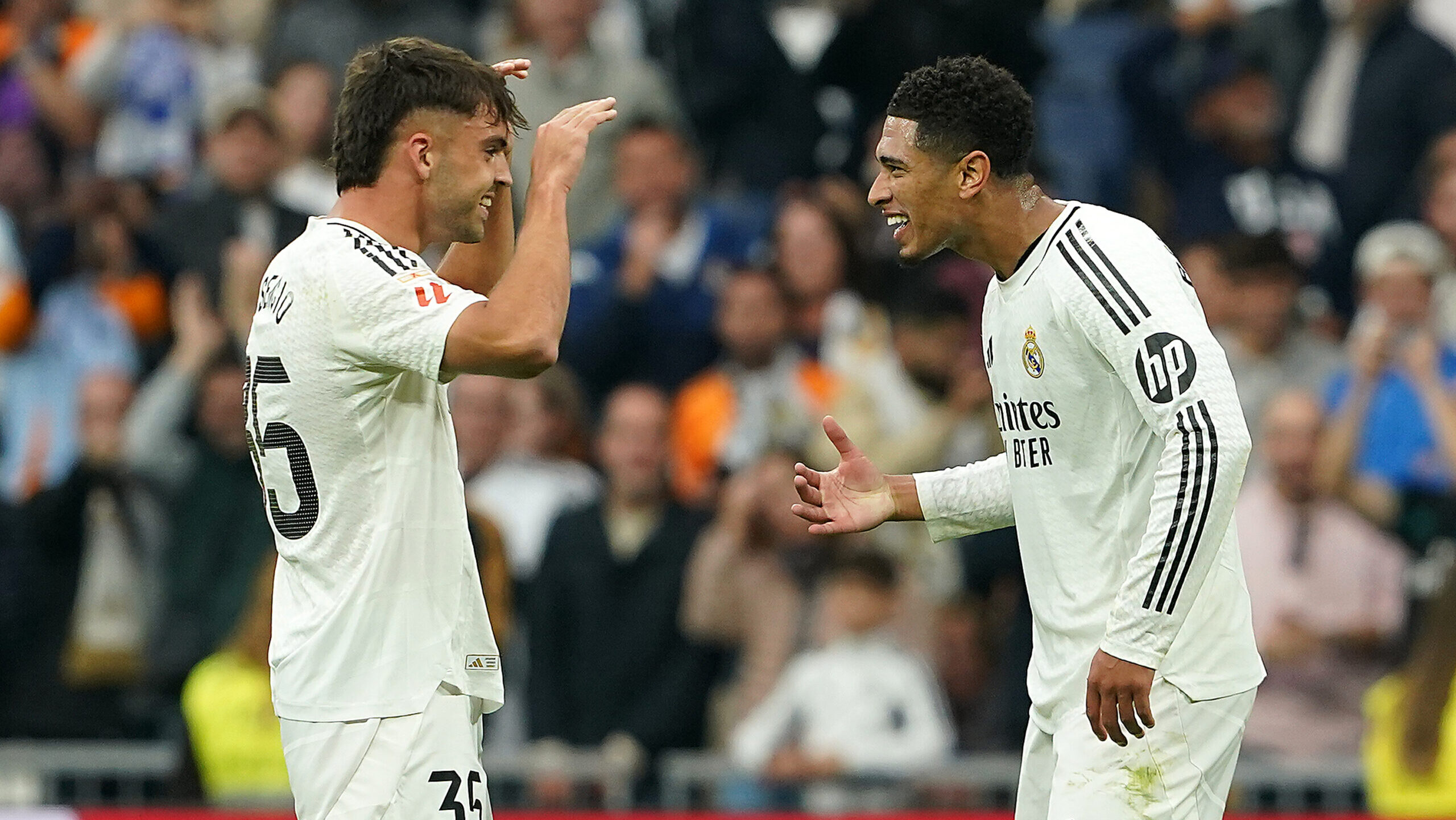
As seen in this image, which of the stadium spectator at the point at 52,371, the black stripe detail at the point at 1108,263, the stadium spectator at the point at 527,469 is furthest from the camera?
the stadium spectator at the point at 52,371

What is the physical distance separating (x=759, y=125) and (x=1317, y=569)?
13.0ft

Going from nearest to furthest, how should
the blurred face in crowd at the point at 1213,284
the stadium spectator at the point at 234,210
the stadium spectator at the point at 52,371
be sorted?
the blurred face in crowd at the point at 1213,284, the stadium spectator at the point at 52,371, the stadium spectator at the point at 234,210

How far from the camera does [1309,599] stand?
8719 mm

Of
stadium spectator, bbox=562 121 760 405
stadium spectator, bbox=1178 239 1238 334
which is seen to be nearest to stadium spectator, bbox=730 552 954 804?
stadium spectator, bbox=562 121 760 405

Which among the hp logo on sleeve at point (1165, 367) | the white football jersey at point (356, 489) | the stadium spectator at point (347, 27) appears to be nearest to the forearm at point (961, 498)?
the hp logo on sleeve at point (1165, 367)

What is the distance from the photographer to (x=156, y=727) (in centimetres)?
977

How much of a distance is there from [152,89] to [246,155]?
45.7 inches

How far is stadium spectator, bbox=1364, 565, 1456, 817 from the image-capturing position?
321 inches

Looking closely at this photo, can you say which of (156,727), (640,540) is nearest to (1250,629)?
(640,540)

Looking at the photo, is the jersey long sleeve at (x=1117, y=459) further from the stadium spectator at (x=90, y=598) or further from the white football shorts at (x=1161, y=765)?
the stadium spectator at (x=90, y=598)

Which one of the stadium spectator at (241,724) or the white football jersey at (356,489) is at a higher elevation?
the white football jersey at (356,489)

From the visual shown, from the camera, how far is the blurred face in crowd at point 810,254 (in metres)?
9.99

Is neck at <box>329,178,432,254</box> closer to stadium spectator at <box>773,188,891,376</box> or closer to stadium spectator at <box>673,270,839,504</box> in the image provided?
stadium spectator at <box>673,270,839,504</box>

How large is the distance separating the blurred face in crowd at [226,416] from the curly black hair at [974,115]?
18.1 feet
